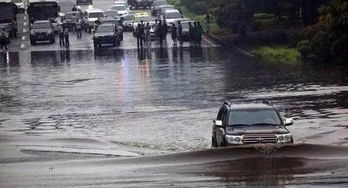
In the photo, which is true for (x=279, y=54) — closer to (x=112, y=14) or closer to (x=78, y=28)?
(x=78, y=28)

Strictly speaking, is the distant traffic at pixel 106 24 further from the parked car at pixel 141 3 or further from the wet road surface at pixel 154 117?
the wet road surface at pixel 154 117

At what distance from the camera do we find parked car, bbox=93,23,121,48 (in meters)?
68.9

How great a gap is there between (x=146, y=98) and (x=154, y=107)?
3161 millimetres

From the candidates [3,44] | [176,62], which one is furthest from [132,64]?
[3,44]

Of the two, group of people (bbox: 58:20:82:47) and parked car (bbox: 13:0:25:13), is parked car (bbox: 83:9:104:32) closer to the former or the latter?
group of people (bbox: 58:20:82:47)

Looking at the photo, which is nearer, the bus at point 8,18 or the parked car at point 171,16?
the bus at point 8,18

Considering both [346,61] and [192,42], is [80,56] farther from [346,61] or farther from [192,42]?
[346,61]

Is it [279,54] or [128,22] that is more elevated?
[279,54]

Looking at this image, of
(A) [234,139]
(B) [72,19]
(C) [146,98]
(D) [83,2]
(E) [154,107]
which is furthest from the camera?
(D) [83,2]

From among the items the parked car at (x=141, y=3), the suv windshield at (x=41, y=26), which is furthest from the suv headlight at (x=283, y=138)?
the parked car at (x=141, y=3)

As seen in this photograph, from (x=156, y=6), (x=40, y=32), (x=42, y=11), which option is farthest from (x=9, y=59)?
(x=156, y=6)

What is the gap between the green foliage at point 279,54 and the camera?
53809 millimetres

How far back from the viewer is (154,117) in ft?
104

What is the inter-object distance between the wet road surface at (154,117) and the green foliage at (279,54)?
61.2 inches
